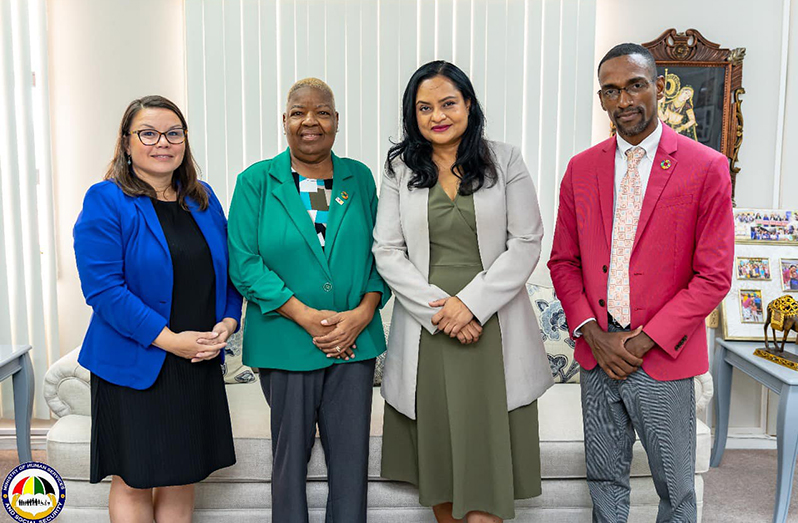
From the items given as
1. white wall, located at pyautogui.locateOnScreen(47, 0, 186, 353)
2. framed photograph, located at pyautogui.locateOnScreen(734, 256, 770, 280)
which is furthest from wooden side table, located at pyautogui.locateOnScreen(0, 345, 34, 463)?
framed photograph, located at pyautogui.locateOnScreen(734, 256, 770, 280)

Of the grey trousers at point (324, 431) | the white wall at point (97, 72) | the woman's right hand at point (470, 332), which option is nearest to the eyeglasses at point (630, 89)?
the woman's right hand at point (470, 332)

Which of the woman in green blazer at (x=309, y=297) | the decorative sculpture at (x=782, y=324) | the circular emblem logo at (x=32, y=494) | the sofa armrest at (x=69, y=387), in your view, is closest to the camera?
the woman in green blazer at (x=309, y=297)

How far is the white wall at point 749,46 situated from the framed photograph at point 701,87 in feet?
0.29

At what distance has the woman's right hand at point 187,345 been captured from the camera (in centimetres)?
188

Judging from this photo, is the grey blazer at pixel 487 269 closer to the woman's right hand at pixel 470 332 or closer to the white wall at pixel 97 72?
the woman's right hand at pixel 470 332

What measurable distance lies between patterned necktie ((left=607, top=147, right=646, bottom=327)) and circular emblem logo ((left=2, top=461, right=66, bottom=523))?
2075mm

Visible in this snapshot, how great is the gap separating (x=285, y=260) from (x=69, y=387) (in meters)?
1.24

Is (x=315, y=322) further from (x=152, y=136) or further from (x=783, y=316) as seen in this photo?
(x=783, y=316)

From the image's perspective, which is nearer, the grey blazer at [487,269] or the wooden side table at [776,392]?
the grey blazer at [487,269]

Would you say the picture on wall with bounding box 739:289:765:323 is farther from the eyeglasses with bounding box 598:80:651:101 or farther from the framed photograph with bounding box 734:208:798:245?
the eyeglasses with bounding box 598:80:651:101

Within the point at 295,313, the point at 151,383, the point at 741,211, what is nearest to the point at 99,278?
the point at 151,383

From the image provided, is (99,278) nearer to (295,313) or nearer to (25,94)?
(295,313)

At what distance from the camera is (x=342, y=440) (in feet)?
6.86

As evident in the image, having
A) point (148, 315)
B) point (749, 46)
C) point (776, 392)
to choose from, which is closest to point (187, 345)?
point (148, 315)
